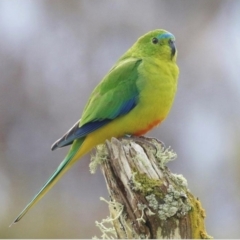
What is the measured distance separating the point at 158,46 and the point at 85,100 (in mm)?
4029

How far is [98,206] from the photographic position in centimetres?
760

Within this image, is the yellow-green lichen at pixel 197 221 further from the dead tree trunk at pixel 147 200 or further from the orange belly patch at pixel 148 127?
the orange belly patch at pixel 148 127

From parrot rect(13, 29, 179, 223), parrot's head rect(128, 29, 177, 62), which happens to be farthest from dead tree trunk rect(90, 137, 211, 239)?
parrot's head rect(128, 29, 177, 62)

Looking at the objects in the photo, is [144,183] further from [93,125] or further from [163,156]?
[93,125]

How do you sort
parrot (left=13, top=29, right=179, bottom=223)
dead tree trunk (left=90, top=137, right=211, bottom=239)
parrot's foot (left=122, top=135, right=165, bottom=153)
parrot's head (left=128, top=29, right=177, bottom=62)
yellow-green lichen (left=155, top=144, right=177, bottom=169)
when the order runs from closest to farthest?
dead tree trunk (left=90, top=137, right=211, bottom=239) < yellow-green lichen (left=155, top=144, right=177, bottom=169) < parrot's foot (left=122, top=135, right=165, bottom=153) < parrot (left=13, top=29, right=179, bottom=223) < parrot's head (left=128, top=29, right=177, bottom=62)

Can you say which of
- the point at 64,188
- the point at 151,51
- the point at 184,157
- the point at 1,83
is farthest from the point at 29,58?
the point at 151,51

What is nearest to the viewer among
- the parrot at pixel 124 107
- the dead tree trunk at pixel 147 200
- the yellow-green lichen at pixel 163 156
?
the dead tree trunk at pixel 147 200

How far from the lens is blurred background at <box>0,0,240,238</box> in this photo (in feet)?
25.0

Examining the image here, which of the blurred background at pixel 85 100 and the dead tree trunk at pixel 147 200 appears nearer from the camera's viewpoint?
the dead tree trunk at pixel 147 200

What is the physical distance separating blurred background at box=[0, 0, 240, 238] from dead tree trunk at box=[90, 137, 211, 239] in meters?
4.16

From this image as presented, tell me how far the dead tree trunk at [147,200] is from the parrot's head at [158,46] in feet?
4.45

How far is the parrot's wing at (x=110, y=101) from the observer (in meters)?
3.93

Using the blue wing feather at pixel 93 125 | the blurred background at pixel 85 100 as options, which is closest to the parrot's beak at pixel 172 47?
the blue wing feather at pixel 93 125

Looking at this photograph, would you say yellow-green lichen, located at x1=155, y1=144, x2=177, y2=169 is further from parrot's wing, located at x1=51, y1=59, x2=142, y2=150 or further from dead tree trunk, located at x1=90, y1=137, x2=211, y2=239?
parrot's wing, located at x1=51, y1=59, x2=142, y2=150
